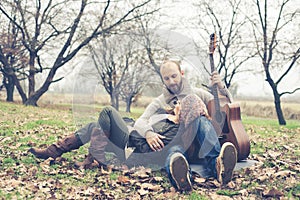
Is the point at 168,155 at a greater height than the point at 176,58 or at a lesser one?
lesser

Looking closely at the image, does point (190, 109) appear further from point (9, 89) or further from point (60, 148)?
point (9, 89)

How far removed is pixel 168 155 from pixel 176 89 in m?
0.56

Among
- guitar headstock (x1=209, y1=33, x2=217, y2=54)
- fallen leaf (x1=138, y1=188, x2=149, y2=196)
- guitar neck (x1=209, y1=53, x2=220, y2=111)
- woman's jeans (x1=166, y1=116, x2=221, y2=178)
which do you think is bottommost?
Result: fallen leaf (x1=138, y1=188, x2=149, y2=196)

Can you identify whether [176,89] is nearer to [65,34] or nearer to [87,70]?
[87,70]

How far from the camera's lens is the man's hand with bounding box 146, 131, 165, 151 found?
10.3 feet

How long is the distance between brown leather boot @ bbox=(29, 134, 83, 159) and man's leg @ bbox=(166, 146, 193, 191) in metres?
1.07

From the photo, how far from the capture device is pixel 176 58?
126 inches

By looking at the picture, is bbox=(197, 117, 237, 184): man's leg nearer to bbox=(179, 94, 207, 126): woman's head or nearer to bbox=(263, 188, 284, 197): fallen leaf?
bbox=(179, 94, 207, 126): woman's head

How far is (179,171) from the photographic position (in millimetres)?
2832

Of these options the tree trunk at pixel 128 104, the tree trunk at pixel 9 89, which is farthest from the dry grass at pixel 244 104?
the tree trunk at pixel 9 89

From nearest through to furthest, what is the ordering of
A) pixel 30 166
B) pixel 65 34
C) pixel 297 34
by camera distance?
pixel 30 166 → pixel 297 34 → pixel 65 34

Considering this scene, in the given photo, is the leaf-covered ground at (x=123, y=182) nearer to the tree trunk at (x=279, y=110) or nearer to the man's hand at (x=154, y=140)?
the man's hand at (x=154, y=140)

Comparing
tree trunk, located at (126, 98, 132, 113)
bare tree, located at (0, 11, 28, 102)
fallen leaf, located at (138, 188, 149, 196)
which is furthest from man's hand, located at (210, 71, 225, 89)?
bare tree, located at (0, 11, 28, 102)

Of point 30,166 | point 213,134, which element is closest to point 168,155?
point 213,134
